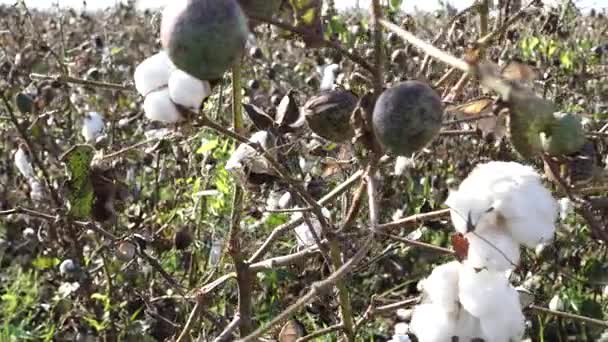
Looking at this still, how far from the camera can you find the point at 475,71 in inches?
24.5

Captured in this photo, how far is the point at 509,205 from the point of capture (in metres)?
0.78

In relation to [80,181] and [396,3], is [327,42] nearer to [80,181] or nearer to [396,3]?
[80,181]

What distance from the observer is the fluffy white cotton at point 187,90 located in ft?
3.09

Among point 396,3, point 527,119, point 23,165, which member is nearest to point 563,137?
point 527,119

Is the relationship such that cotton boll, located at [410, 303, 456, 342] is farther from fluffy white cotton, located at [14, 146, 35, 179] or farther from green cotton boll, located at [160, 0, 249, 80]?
fluffy white cotton, located at [14, 146, 35, 179]

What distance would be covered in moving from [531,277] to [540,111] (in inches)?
57.4

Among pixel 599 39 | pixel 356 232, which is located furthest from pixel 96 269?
pixel 599 39

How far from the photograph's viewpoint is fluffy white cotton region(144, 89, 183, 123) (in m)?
0.99

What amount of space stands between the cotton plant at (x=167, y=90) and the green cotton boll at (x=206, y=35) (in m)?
0.24

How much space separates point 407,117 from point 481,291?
23 cm

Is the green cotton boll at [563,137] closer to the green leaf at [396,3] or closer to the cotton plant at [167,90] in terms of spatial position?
the cotton plant at [167,90]

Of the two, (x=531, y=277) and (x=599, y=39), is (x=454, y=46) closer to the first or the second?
(x=531, y=277)

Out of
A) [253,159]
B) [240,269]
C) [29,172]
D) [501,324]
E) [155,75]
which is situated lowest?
[501,324]

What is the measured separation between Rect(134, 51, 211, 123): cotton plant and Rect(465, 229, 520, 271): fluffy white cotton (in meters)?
0.33
